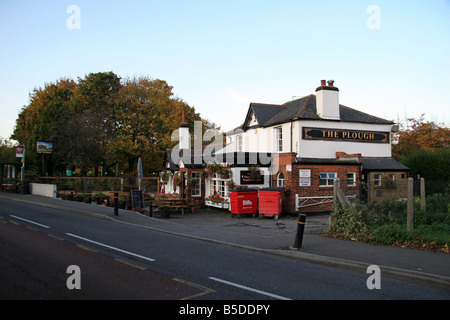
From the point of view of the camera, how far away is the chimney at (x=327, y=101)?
22172mm

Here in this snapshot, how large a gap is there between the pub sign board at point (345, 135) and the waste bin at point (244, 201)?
18.2 ft

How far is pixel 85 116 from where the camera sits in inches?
1517

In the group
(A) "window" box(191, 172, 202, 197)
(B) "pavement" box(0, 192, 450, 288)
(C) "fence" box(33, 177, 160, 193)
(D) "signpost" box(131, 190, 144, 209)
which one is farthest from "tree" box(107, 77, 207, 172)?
(B) "pavement" box(0, 192, 450, 288)

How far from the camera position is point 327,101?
22.3 meters

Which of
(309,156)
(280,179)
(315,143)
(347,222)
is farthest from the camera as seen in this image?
(315,143)

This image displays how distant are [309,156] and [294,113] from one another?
10.3 ft

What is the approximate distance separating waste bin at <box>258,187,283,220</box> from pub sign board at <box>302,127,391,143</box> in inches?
215

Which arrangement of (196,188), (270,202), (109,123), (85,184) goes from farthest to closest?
(109,123) < (85,184) < (196,188) < (270,202)

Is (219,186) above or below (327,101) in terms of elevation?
below

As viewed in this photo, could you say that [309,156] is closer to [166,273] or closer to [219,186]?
[219,186]

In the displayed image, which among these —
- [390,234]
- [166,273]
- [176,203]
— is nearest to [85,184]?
[176,203]

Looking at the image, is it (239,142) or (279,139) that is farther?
(239,142)
